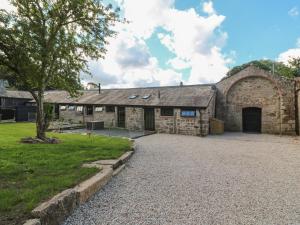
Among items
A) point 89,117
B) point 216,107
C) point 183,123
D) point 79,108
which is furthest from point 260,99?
point 79,108

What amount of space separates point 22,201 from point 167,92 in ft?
60.7

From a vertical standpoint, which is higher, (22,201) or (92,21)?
(92,21)

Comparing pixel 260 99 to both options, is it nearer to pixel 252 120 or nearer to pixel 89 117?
pixel 252 120

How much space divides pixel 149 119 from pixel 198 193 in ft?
48.7

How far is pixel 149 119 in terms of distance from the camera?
20.5m

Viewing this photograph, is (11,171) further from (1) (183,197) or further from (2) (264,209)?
(2) (264,209)

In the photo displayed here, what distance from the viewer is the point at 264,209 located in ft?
15.9

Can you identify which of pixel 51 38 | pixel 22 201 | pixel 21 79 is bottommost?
pixel 22 201

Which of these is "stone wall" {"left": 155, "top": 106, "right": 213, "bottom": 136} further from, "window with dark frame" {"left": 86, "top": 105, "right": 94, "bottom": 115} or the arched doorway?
"window with dark frame" {"left": 86, "top": 105, "right": 94, "bottom": 115}

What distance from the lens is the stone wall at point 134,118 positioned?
68.0 feet

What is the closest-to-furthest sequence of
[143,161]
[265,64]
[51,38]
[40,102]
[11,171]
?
[11,171], [143,161], [51,38], [40,102], [265,64]

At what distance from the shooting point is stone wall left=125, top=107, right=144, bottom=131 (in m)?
20.7

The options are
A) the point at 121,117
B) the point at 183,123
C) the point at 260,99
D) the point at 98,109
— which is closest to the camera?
the point at 183,123

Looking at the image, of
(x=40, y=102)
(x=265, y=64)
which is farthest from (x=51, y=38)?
(x=265, y=64)
